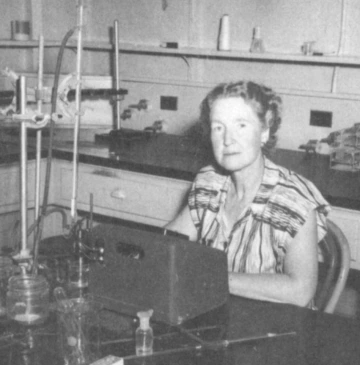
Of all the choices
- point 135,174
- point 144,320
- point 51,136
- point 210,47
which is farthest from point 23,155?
point 210,47

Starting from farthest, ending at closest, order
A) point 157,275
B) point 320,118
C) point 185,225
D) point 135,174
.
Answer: point 320,118 < point 135,174 < point 185,225 < point 157,275

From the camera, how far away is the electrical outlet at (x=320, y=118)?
3.32 m

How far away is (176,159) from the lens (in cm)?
318

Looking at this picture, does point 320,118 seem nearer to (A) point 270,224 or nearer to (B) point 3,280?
(A) point 270,224

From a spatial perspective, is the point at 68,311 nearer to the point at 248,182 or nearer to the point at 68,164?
the point at 248,182

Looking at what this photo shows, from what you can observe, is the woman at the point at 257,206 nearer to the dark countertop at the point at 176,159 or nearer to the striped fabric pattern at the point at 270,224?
the striped fabric pattern at the point at 270,224

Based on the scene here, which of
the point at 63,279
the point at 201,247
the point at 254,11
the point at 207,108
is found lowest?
the point at 63,279

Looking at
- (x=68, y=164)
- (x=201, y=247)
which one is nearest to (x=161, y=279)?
(x=201, y=247)

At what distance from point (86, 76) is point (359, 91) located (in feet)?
5.44

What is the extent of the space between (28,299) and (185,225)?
839mm

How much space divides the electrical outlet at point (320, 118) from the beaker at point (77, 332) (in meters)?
2.23

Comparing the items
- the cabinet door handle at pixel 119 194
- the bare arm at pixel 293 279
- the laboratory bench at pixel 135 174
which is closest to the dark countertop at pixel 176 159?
the laboratory bench at pixel 135 174

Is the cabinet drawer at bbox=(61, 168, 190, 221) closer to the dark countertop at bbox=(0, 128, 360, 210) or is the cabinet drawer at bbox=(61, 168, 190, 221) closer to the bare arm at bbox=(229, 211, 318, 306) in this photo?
the dark countertop at bbox=(0, 128, 360, 210)

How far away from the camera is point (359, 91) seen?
322 centimetres
